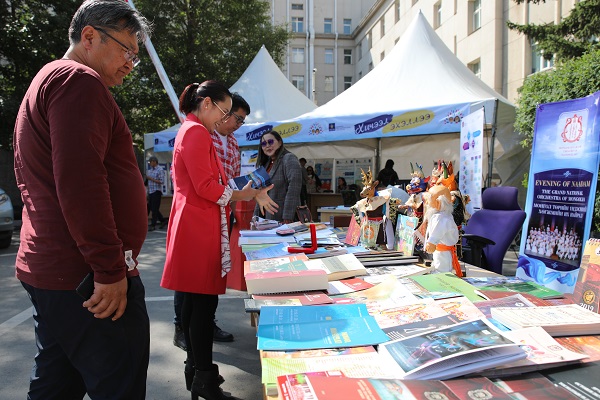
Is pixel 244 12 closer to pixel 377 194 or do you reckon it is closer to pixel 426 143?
pixel 426 143

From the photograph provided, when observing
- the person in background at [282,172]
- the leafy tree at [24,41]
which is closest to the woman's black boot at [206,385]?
the person in background at [282,172]

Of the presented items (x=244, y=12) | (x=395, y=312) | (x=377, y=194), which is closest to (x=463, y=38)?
(x=244, y=12)

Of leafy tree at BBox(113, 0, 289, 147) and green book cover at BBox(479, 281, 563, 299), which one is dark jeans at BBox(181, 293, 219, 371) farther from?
leafy tree at BBox(113, 0, 289, 147)

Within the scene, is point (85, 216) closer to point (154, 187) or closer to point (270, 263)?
point (270, 263)

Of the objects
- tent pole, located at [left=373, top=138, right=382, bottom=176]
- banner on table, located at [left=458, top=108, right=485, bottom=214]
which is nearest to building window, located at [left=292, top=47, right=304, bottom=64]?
tent pole, located at [left=373, top=138, right=382, bottom=176]

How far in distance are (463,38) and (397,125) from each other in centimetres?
1214

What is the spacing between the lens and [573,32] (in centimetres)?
725

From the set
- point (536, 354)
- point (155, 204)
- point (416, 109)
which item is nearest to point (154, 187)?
point (155, 204)

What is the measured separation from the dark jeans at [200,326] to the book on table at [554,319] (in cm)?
126

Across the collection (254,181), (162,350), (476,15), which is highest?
(476,15)

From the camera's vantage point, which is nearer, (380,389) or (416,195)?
(380,389)

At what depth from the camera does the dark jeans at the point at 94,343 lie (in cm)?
115

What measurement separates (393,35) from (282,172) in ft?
78.3

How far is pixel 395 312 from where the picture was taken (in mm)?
1403
